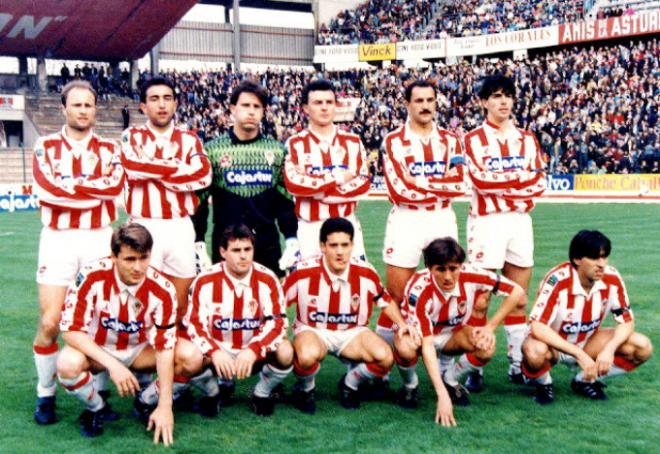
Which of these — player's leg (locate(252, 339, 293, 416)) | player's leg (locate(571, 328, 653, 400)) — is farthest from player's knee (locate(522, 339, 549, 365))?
player's leg (locate(252, 339, 293, 416))

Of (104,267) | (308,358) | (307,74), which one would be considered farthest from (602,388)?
(307,74)

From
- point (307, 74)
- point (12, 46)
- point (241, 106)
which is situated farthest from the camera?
point (307, 74)

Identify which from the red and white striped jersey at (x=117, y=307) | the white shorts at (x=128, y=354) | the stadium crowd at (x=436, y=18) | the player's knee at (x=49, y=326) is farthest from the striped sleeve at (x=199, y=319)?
the stadium crowd at (x=436, y=18)

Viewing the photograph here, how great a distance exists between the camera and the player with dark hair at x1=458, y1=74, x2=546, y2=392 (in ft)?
16.7

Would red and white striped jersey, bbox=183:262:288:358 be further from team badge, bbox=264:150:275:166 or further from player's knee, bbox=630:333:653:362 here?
player's knee, bbox=630:333:653:362

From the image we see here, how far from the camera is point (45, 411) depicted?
425cm

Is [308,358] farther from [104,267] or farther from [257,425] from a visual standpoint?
[104,267]

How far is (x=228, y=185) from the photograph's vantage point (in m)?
5.05

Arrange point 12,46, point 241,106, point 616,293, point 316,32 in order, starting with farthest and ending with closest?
point 316,32, point 12,46, point 241,106, point 616,293

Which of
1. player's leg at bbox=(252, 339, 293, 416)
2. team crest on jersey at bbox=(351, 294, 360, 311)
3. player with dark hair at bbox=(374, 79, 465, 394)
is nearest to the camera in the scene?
player's leg at bbox=(252, 339, 293, 416)

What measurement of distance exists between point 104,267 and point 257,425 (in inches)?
48.7

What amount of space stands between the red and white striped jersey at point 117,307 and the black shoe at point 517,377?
230 cm

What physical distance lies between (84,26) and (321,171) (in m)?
29.7

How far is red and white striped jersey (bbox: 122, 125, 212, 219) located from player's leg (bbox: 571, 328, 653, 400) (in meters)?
2.69
